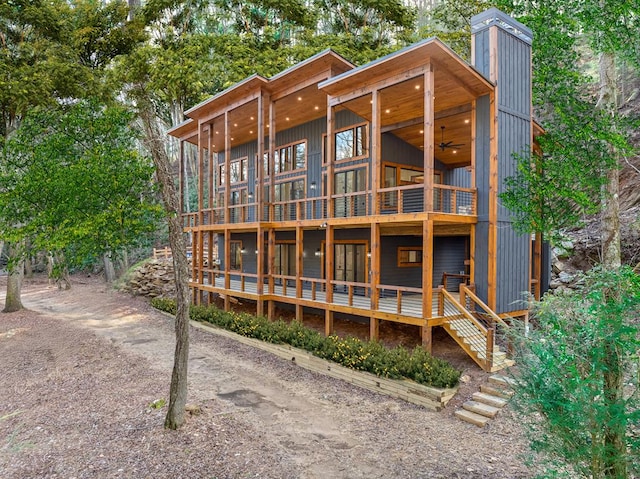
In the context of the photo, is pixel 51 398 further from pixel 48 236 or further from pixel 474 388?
pixel 474 388

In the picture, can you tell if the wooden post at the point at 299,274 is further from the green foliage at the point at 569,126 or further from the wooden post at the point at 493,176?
the green foliage at the point at 569,126

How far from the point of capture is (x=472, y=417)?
7.84 metres

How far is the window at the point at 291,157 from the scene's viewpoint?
17.6 meters

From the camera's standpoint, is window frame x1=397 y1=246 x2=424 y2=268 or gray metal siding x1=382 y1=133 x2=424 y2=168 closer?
gray metal siding x1=382 y1=133 x2=424 y2=168

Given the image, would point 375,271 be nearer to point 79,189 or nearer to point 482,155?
point 482,155

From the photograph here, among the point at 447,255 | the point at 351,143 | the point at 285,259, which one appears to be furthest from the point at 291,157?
the point at 447,255

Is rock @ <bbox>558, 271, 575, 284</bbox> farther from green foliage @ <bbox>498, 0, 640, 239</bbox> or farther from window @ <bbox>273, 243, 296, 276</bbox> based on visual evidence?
window @ <bbox>273, 243, 296, 276</bbox>

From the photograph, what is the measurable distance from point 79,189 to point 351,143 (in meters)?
10.3

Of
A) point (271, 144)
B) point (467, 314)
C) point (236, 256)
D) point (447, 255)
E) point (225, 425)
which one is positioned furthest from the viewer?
point (236, 256)

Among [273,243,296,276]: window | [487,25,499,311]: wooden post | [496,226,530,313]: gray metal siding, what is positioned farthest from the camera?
[273,243,296,276]: window

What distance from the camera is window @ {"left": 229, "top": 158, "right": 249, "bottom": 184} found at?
68.7ft

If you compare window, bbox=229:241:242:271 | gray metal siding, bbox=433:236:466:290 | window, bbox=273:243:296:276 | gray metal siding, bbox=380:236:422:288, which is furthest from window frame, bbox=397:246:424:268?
window, bbox=229:241:242:271

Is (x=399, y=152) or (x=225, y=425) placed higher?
(x=399, y=152)

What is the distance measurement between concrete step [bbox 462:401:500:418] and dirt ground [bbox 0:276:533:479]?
0.18 meters
